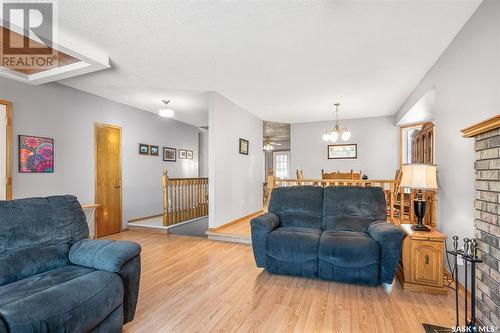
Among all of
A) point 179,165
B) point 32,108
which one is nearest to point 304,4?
point 32,108

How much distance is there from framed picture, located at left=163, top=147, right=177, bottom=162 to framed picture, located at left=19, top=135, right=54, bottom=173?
2.74m

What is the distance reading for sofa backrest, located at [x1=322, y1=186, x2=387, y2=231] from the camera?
3.14m

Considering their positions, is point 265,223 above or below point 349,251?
above

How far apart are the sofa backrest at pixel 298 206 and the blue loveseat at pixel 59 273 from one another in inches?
77.6

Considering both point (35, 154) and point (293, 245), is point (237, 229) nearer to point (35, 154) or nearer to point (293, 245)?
point (293, 245)

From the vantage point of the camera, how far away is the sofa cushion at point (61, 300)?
127 cm

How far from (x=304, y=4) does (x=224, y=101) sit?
2.95m

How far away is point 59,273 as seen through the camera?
180cm

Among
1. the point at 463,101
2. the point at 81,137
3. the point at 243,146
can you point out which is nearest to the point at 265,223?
the point at 463,101

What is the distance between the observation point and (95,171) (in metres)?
4.79

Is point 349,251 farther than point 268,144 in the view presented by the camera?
No

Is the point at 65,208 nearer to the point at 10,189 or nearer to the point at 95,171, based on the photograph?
the point at 10,189

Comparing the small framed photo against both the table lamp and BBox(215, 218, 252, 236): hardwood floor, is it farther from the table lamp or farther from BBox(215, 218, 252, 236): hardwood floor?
the table lamp

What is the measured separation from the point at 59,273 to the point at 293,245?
82.1 inches
